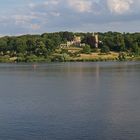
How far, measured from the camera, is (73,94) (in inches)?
1924

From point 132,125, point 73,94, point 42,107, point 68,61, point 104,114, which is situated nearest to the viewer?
point 132,125

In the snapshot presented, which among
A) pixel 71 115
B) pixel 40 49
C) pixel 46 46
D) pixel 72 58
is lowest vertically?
pixel 72 58

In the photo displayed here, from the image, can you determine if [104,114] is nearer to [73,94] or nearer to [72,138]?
[72,138]

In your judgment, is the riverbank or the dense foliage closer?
the riverbank

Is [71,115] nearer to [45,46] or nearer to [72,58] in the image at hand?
[72,58]

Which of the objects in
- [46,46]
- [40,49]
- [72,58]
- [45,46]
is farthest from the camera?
[46,46]

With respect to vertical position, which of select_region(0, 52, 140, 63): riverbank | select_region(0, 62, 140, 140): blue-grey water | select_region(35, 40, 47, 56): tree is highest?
select_region(35, 40, 47, 56): tree

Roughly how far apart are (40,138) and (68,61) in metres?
136

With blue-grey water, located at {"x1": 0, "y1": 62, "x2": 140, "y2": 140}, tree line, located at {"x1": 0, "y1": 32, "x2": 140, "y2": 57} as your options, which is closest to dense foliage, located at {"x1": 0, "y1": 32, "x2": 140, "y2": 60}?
tree line, located at {"x1": 0, "y1": 32, "x2": 140, "y2": 57}

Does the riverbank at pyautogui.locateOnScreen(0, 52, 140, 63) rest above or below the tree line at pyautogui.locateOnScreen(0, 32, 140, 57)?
below

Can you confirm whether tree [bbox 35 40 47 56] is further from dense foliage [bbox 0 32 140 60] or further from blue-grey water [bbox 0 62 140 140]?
A: blue-grey water [bbox 0 62 140 140]

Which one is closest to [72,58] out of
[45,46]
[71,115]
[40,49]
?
[45,46]

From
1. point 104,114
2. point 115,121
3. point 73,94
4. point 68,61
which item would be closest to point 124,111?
point 104,114

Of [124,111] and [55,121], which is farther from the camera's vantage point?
[124,111]
